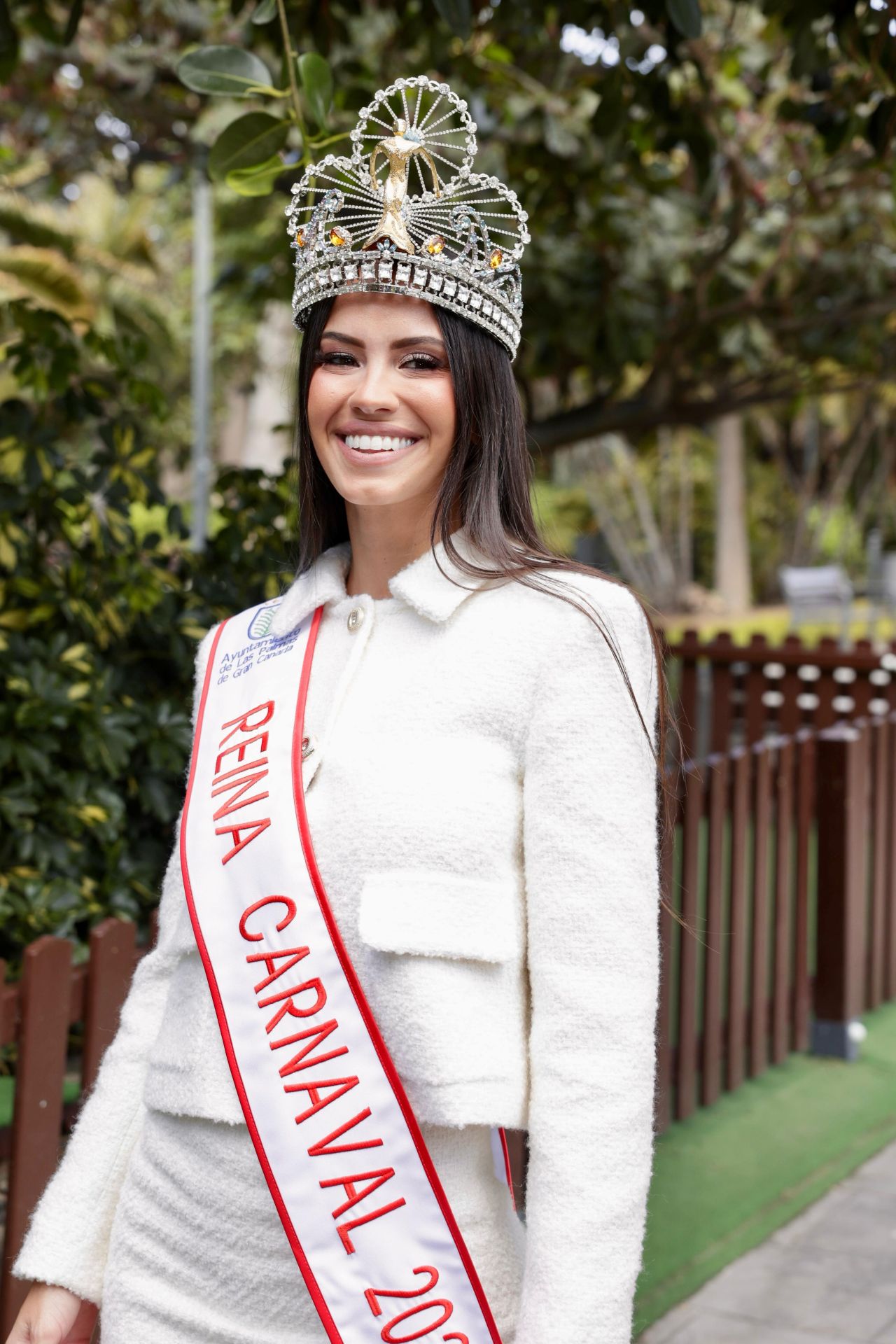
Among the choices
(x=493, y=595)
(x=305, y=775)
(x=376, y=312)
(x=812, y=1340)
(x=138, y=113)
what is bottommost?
(x=812, y=1340)

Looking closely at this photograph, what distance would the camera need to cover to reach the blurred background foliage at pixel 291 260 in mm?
3400

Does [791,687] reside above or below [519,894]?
above

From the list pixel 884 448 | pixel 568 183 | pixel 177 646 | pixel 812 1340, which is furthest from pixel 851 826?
pixel 884 448

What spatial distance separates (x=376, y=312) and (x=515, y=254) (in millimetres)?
193

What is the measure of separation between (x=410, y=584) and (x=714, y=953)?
9.75ft

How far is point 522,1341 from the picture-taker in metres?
1.31

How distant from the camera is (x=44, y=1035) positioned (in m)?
2.52

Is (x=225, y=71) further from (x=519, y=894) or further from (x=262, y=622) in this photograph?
(x=519, y=894)

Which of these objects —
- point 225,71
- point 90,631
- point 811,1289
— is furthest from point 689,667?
point 225,71

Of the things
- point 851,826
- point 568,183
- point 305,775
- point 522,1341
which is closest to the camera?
point 522,1341

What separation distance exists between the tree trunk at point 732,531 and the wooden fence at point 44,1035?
76.9 feet

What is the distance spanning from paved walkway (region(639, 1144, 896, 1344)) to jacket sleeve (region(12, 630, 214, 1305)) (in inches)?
69.8

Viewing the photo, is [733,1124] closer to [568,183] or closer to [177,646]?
[177,646]

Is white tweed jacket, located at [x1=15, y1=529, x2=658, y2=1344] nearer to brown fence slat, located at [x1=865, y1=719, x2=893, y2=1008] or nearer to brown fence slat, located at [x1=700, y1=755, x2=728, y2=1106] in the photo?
brown fence slat, located at [x1=700, y1=755, x2=728, y2=1106]
